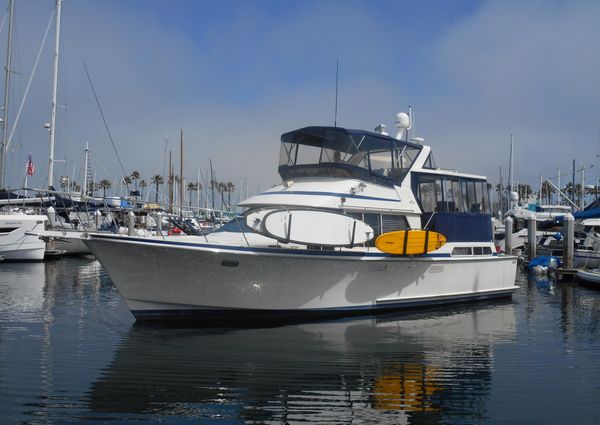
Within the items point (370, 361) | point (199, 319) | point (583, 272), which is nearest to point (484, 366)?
point (370, 361)

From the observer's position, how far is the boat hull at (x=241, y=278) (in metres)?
11.0

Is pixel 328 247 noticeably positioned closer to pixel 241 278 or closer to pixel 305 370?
pixel 241 278

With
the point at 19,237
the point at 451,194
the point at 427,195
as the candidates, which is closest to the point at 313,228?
the point at 427,195

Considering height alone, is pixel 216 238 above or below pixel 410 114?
below

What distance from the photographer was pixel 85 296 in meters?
16.6

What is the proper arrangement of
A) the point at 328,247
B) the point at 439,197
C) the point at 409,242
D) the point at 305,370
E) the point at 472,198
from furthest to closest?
1. the point at 472,198
2. the point at 439,197
3. the point at 409,242
4. the point at 328,247
5. the point at 305,370

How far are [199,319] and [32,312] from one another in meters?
4.69

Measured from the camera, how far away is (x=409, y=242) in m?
12.8

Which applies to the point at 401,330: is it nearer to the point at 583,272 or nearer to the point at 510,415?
the point at 510,415

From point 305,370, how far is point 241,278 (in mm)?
3141

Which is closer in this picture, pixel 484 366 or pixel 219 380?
pixel 219 380

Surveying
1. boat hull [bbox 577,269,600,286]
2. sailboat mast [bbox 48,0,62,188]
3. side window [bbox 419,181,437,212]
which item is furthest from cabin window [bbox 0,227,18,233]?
boat hull [bbox 577,269,600,286]

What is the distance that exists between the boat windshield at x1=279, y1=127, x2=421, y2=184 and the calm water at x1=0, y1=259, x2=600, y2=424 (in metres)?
3.60

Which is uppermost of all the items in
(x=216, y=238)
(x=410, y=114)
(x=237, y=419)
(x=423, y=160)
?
(x=410, y=114)
